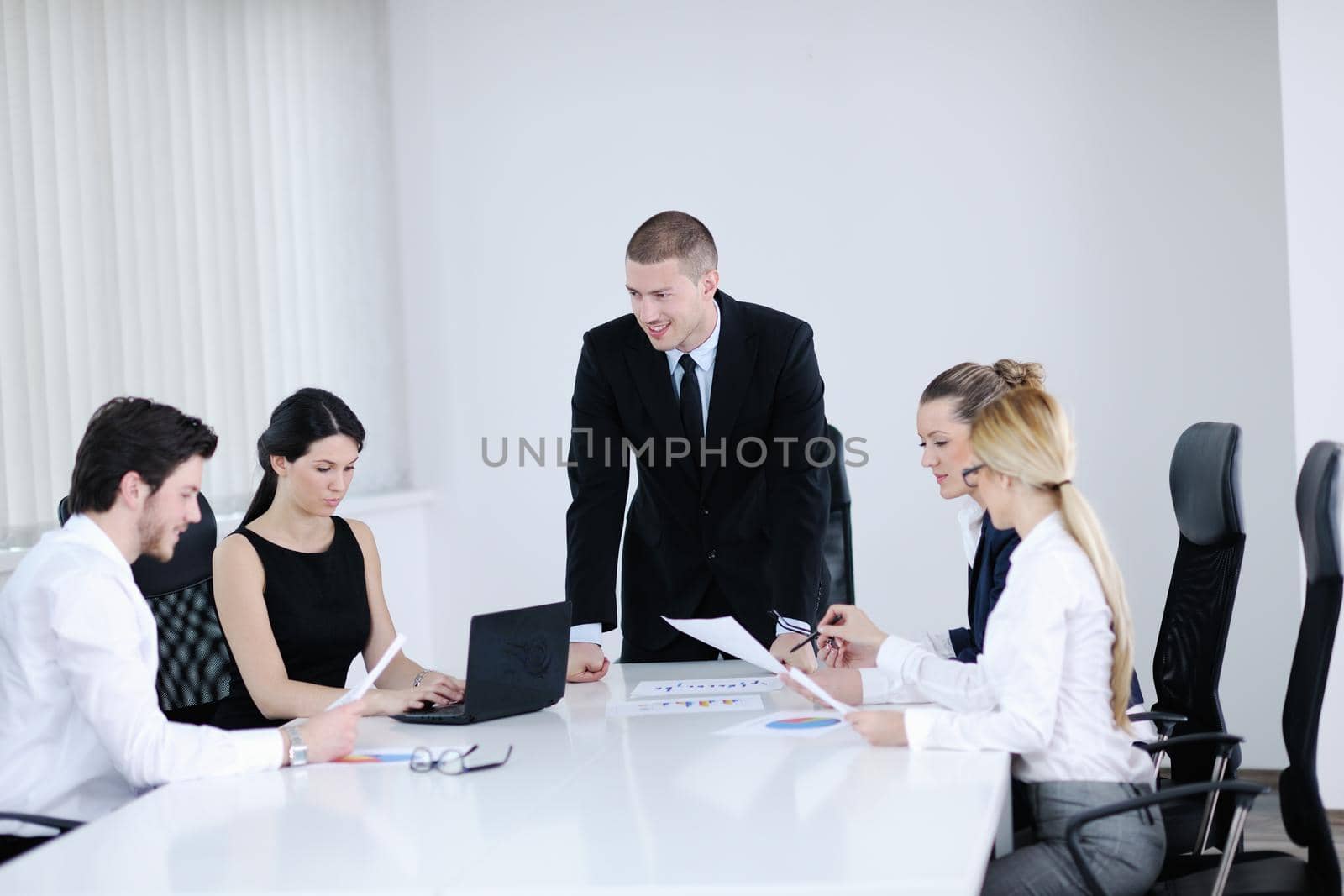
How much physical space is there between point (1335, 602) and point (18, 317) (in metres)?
3.49

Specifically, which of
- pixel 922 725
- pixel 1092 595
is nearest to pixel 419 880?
pixel 922 725

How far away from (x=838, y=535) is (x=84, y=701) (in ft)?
7.61

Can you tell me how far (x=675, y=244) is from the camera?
10.7ft

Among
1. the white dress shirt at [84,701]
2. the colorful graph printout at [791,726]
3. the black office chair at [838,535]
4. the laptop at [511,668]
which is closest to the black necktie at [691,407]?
the black office chair at [838,535]

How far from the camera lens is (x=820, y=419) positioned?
3533 mm

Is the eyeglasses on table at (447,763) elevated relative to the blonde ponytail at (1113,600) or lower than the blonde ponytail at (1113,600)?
lower

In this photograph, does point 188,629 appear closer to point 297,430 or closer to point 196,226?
point 297,430

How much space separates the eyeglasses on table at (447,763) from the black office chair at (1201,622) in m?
1.27

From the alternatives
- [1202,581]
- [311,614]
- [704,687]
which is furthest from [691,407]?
[1202,581]

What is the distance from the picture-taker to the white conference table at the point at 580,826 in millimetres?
1657

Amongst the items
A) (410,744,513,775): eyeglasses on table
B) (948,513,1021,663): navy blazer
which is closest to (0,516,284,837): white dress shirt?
(410,744,513,775): eyeglasses on table

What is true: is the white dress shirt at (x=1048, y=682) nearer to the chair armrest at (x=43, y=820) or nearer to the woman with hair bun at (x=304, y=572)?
the woman with hair bun at (x=304, y=572)

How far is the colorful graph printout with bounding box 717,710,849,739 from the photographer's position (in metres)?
2.42

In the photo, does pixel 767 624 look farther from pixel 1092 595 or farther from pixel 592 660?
pixel 1092 595
